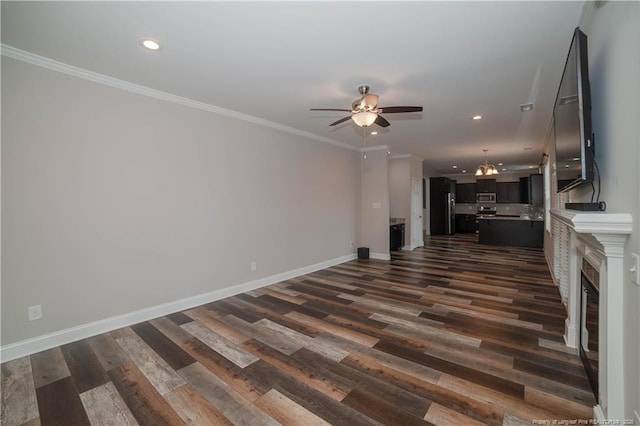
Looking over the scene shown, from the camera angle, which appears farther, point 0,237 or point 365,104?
point 365,104

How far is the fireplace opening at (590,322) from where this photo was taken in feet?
6.25

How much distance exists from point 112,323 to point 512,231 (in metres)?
10.3

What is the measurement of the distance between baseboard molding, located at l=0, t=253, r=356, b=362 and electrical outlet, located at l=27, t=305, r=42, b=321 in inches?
7.9

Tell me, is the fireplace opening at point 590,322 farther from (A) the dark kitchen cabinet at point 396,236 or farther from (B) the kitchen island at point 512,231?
(B) the kitchen island at point 512,231

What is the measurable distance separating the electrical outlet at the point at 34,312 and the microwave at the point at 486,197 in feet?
46.1

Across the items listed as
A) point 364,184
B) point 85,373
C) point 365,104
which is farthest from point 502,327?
point 364,184

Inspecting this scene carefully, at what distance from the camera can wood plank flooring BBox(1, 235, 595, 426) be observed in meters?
1.89

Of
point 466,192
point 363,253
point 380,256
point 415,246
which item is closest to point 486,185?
point 466,192

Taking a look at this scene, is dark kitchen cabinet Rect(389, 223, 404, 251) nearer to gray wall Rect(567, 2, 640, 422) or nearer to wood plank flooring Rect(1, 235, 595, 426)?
wood plank flooring Rect(1, 235, 595, 426)

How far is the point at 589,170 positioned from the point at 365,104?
2069 millimetres

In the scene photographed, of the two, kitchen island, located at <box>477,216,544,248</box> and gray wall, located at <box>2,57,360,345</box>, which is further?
kitchen island, located at <box>477,216,544,248</box>

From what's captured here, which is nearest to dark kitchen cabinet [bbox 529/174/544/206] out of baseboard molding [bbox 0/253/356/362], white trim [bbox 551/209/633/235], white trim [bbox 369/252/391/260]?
white trim [bbox 369/252/391/260]

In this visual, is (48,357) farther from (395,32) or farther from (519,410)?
(395,32)

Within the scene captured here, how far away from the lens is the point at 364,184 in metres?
7.14
